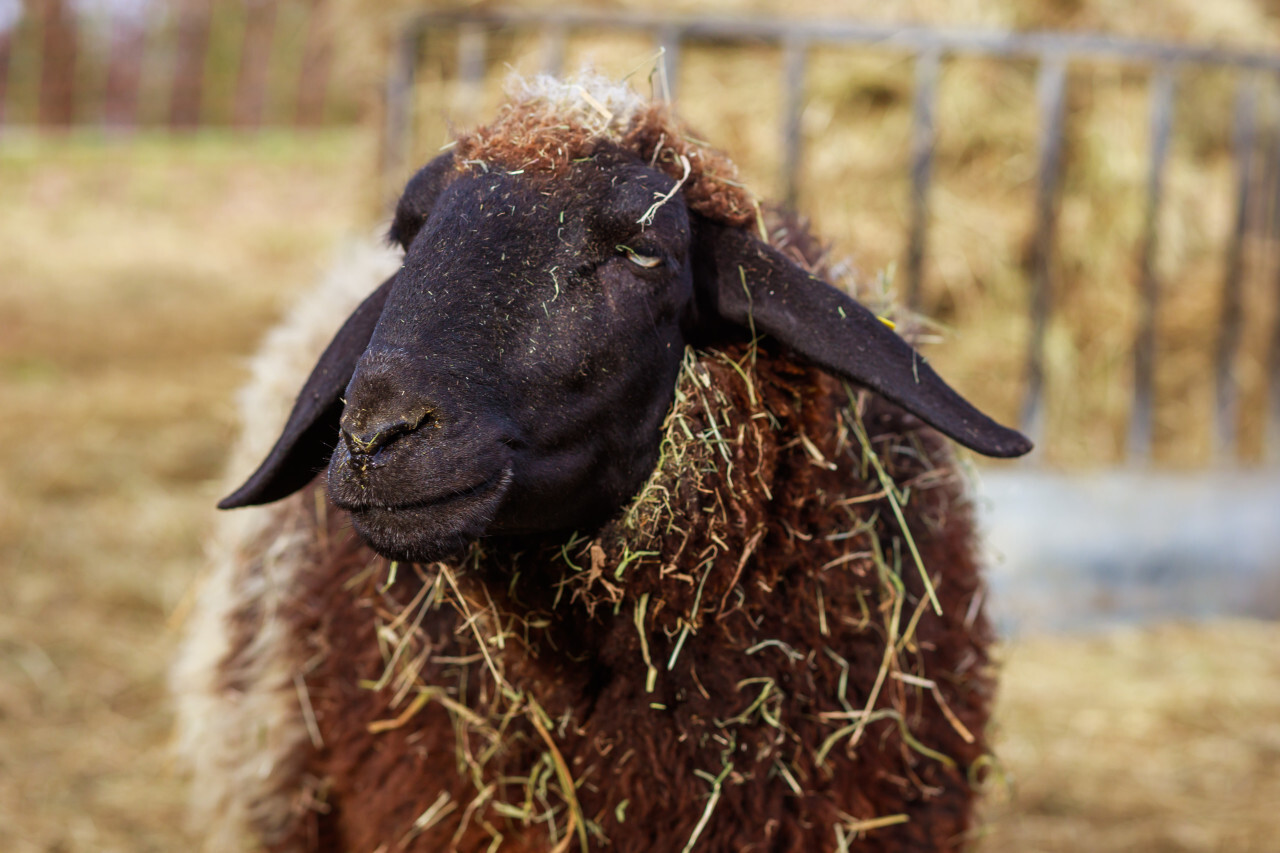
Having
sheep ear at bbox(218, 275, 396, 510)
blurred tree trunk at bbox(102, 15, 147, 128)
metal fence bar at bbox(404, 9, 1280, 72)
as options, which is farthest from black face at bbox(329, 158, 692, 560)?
blurred tree trunk at bbox(102, 15, 147, 128)

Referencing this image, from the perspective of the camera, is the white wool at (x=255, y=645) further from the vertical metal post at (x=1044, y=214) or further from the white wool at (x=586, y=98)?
the vertical metal post at (x=1044, y=214)

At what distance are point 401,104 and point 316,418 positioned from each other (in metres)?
4.39

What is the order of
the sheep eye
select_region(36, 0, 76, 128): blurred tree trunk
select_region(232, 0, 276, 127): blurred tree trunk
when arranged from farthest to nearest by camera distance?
select_region(232, 0, 276, 127): blurred tree trunk < select_region(36, 0, 76, 128): blurred tree trunk < the sheep eye

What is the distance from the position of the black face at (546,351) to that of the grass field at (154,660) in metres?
1.53

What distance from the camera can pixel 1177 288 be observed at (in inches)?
272

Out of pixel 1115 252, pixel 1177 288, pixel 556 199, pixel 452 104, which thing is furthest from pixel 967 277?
pixel 556 199

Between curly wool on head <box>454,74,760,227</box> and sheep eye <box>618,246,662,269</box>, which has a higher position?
curly wool on head <box>454,74,760,227</box>

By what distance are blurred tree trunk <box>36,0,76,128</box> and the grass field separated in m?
8.92

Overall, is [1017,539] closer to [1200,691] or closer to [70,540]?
[1200,691]

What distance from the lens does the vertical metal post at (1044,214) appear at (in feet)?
18.8

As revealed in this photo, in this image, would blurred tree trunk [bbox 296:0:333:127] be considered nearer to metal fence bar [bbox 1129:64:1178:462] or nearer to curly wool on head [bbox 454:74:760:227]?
metal fence bar [bbox 1129:64:1178:462]

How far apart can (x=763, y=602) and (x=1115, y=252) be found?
523 cm

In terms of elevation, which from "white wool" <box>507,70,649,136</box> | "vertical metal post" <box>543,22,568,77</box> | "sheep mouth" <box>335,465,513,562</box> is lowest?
"sheep mouth" <box>335,465,513,562</box>

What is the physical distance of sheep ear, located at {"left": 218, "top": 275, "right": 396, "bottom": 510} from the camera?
2.23 metres
